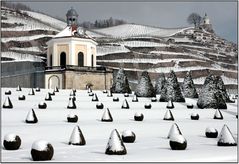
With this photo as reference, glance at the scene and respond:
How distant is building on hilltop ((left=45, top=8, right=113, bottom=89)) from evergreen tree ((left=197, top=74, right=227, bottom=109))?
77.6 ft

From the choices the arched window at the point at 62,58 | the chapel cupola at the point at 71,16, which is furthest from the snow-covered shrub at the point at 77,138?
the chapel cupola at the point at 71,16

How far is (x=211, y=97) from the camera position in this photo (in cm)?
2952

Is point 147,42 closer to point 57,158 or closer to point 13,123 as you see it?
point 13,123

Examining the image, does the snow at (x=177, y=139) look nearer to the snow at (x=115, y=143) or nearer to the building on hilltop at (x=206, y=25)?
the snow at (x=115, y=143)

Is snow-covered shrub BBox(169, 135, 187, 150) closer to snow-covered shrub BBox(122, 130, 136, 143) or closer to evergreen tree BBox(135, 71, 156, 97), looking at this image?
snow-covered shrub BBox(122, 130, 136, 143)

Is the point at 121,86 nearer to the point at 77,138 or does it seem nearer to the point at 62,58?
the point at 62,58

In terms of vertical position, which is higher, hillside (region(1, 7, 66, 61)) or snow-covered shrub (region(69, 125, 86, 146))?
hillside (region(1, 7, 66, 61))

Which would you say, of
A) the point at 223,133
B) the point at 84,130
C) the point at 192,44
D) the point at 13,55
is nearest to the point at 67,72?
the point at 13,55

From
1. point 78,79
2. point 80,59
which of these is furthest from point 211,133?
point 80,59

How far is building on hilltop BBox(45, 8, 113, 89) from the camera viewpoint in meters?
51.1

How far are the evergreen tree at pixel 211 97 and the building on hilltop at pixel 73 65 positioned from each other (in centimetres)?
2366

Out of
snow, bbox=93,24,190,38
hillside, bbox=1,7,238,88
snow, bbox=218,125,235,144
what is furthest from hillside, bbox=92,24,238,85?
snow, bbox=218,125,235,144

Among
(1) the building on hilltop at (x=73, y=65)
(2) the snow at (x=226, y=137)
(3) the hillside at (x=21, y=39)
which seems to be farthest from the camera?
(3) the hillside at (x=21, y=39)

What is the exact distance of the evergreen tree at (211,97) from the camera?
96.6ft
